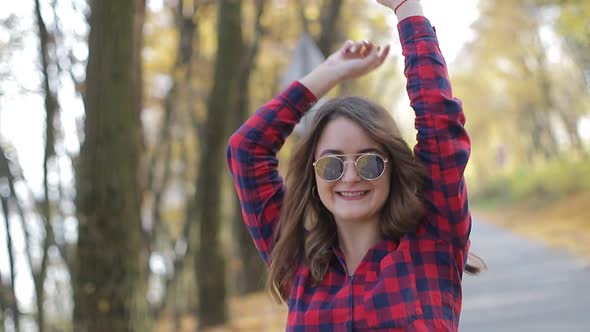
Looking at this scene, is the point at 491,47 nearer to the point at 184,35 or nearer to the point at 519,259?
the point at 519,259

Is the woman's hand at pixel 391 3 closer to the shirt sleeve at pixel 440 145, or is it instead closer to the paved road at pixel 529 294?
the shirt sleeve at pixel 440 145

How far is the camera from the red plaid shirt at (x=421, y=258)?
227cm

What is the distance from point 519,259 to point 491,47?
15253 millimetres

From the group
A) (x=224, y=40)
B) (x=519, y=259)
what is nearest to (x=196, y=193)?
(x=224, y=40)

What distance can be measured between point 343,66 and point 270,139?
37 centimetres

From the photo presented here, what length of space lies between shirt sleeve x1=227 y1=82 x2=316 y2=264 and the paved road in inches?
241

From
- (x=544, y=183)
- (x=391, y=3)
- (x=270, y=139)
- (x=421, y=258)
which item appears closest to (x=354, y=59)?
(x=391, y=3)

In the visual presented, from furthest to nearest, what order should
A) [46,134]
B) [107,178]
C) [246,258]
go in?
[246,258] → [46,134] → [107,178]

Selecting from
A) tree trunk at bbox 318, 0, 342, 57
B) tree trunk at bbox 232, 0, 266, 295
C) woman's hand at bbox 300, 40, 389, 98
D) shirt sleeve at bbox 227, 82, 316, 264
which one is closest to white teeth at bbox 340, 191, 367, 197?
shirt sleeve at bbox 227, 82, 316, 264

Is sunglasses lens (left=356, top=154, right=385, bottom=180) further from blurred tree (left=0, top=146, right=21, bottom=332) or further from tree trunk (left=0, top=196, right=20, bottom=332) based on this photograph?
tree trunk (left=0, top=196, right=20, bottom=332)

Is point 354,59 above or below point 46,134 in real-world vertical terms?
below

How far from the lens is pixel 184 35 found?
11.9m

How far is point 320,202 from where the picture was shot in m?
2.66

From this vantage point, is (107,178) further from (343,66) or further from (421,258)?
(421,258)
